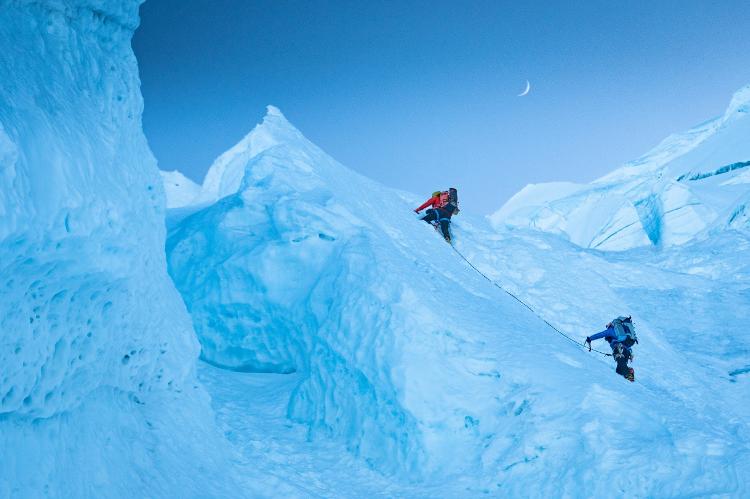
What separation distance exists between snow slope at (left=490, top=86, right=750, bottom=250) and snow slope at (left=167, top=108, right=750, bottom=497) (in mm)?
7584

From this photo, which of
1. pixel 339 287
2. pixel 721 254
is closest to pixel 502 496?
pixel 339 287

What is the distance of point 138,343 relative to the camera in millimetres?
6777

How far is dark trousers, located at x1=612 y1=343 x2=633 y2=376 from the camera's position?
9.91m

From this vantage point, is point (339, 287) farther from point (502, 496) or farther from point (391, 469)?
point (502, 496)

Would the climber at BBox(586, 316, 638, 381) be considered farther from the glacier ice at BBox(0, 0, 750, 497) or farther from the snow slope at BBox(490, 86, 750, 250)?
the snow slope at BBox(490, 86, 750, 250)

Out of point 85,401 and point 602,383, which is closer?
point 85,401

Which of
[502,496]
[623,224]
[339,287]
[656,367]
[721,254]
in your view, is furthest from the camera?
[623,224]

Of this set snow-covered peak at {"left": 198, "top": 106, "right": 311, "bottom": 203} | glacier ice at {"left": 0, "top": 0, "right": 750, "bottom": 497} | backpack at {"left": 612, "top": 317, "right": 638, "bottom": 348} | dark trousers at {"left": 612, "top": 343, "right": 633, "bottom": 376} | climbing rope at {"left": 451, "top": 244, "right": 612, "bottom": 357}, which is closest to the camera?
glacier ice at {"left": 0, "top": 0, "right": 750, "bottom": 497}

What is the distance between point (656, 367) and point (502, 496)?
639cm

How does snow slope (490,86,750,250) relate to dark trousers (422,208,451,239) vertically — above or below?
above


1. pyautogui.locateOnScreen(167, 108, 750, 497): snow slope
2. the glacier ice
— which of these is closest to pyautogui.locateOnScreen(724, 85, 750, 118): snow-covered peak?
pyautogui.locateOnScreen(167, 108, 750, 497): snow slope

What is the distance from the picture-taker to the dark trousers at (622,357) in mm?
9913

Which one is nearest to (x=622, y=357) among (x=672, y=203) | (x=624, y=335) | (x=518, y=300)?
(x=624, y=335)

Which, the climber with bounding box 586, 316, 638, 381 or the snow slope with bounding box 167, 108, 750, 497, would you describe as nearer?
the snow slope with bounding box 167, 108, 750, 497
